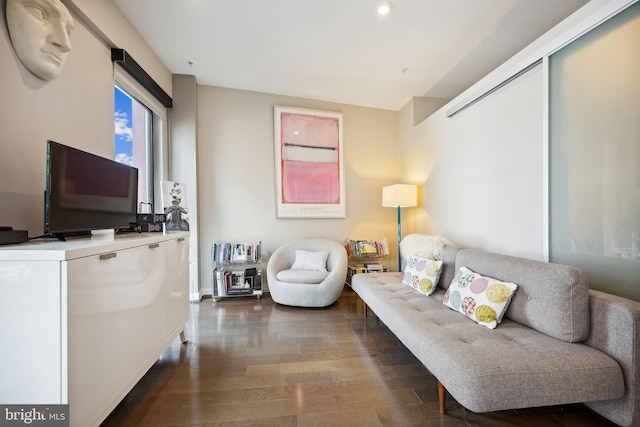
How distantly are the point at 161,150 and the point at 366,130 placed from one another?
115 inches

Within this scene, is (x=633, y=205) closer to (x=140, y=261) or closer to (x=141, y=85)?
(x=140, y=261)

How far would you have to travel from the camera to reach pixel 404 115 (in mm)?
3883

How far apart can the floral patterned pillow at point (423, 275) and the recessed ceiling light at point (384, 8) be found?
2.24 m

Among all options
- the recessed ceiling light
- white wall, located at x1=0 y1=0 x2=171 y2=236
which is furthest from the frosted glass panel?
white wall, located at x1=0 y1=0 x2=171 y2=236

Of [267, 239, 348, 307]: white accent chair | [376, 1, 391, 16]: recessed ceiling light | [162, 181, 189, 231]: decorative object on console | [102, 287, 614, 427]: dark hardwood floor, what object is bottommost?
[102, 287, 614, 427]: dark hardwood floor

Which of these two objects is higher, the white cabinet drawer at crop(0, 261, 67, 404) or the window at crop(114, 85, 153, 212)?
the window at crop(114, 85, 153, 212)

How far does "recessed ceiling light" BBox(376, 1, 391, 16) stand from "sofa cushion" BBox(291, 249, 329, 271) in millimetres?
2641

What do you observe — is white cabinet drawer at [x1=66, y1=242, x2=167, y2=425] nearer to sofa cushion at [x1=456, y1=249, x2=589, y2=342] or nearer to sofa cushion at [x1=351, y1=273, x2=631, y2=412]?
sofa cushion at [x1=351, y1=273, x2=631, y2=412]

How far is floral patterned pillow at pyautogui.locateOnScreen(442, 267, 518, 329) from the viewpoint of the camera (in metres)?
1.54

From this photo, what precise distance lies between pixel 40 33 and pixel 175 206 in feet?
4.90

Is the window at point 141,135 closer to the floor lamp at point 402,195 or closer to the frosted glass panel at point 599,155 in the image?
the floor lamp at point 402,195

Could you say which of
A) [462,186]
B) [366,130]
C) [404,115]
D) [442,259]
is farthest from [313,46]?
[442,259]

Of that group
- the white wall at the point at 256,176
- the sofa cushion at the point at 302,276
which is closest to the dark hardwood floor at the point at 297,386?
the sofa cushion at the point at 302,276

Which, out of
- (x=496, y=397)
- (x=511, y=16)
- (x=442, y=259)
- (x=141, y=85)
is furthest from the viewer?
(x=141, y=85)
